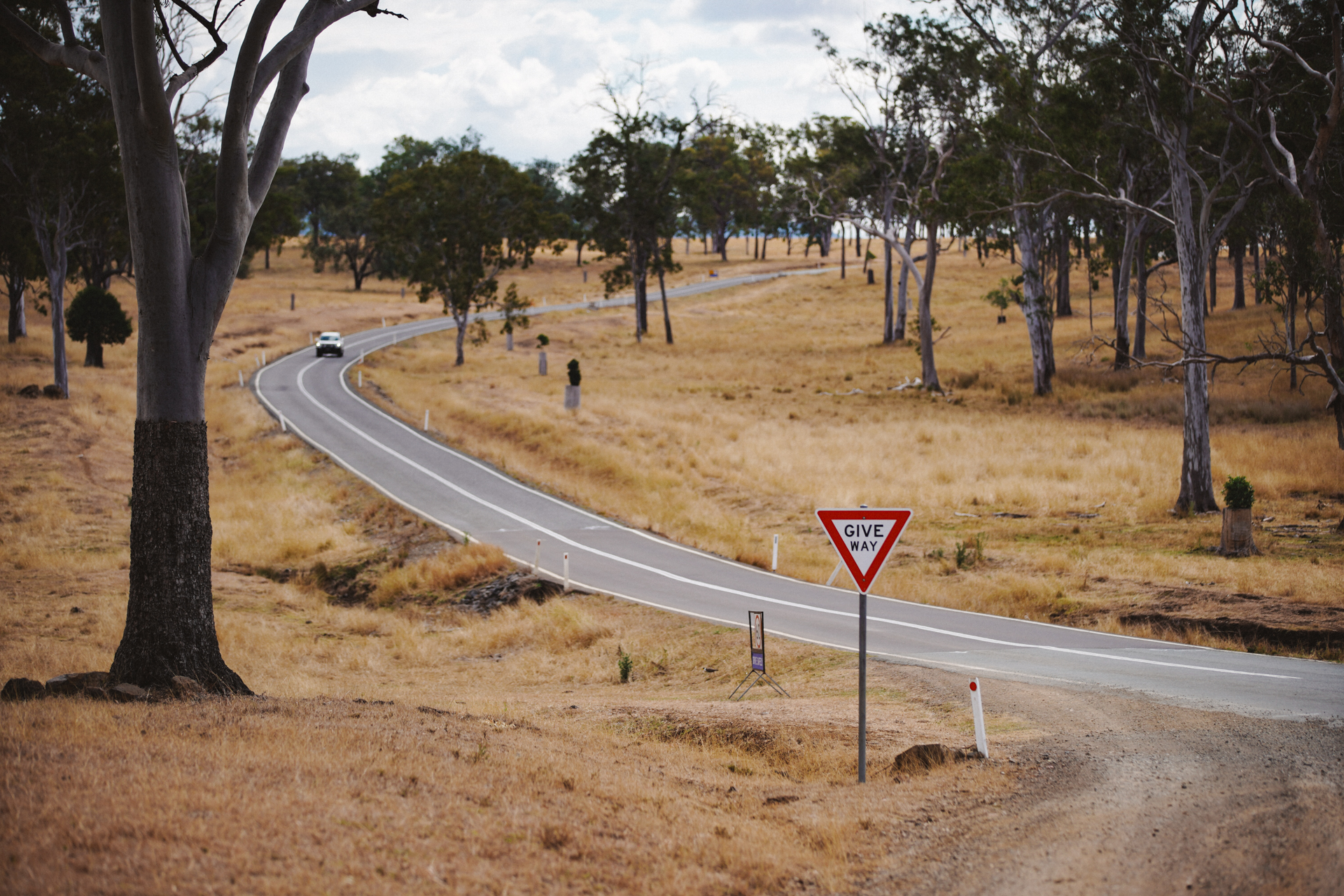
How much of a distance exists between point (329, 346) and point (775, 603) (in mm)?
46348

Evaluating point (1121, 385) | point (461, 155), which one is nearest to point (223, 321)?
point (461, 155)

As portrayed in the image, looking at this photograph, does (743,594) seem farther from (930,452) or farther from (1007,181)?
(1007,181)

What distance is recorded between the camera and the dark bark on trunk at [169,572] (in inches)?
369

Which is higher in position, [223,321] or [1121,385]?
[223,321]

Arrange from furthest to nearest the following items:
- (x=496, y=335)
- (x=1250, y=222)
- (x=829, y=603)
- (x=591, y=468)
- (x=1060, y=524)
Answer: (x=496, y=335) → (x=1250, y=222) → (x=591, y=468) → (x=1060, y=524) → (x=829, y=603)

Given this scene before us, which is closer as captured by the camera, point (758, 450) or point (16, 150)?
point (758, 450)

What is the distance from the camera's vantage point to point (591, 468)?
103ft

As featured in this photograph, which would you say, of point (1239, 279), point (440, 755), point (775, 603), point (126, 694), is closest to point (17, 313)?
point (775, 603)

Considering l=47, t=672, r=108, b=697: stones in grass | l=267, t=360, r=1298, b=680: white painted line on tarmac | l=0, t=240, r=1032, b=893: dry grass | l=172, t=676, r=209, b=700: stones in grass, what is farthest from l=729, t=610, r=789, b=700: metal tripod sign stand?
l=47, t=672, r=108, b=697: stones in grass

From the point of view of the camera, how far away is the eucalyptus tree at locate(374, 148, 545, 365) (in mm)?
53594

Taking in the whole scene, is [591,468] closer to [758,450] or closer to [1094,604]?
[758,450]

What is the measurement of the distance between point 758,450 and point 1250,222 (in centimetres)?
2511

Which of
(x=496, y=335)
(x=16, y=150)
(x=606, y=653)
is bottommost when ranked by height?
(x=606, y=653)

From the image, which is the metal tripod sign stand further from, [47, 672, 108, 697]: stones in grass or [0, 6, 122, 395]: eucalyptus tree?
[0, 6, 122, 395]: eucalyptus tree
